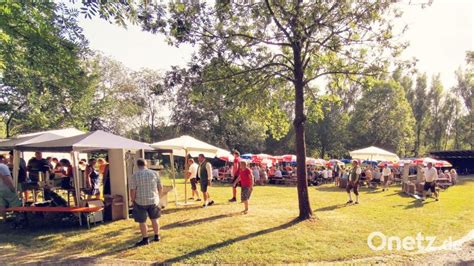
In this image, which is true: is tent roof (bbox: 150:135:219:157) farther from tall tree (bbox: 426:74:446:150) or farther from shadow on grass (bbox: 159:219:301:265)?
tall tree (bbox: 426:74:446:150)

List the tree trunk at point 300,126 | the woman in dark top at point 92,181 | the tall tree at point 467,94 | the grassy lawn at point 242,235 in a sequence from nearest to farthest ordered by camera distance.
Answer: the grassy lawn at point 242,235
the tree trunk at point 300,126
the woman in dark top at point 92,181
the tall tree at point 467,94

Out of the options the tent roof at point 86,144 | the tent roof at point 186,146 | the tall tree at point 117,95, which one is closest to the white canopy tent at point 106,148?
the tent roof at point 86,144

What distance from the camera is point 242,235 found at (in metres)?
8.52

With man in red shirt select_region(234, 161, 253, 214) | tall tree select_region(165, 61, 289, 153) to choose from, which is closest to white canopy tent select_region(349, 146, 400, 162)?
tall tree select_region(165, 61, 289, 153)

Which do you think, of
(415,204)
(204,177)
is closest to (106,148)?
(204,177)

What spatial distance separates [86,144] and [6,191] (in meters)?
2.52

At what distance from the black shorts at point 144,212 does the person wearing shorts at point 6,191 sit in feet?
13.3

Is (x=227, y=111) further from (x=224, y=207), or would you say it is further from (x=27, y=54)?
(x=27, y=54)

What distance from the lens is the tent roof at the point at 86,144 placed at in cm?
919

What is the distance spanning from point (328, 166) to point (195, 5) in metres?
19.6

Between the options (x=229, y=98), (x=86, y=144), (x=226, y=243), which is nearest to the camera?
(x=226, y=243)

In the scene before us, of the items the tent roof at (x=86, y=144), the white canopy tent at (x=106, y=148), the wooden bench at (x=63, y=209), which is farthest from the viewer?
the white canopy tent at (x=106, y=148)

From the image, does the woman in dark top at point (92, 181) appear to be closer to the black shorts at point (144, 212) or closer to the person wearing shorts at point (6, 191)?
the person wearing shorts at point (6, 191)

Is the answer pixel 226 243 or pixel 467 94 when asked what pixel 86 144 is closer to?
pixel 226 243
